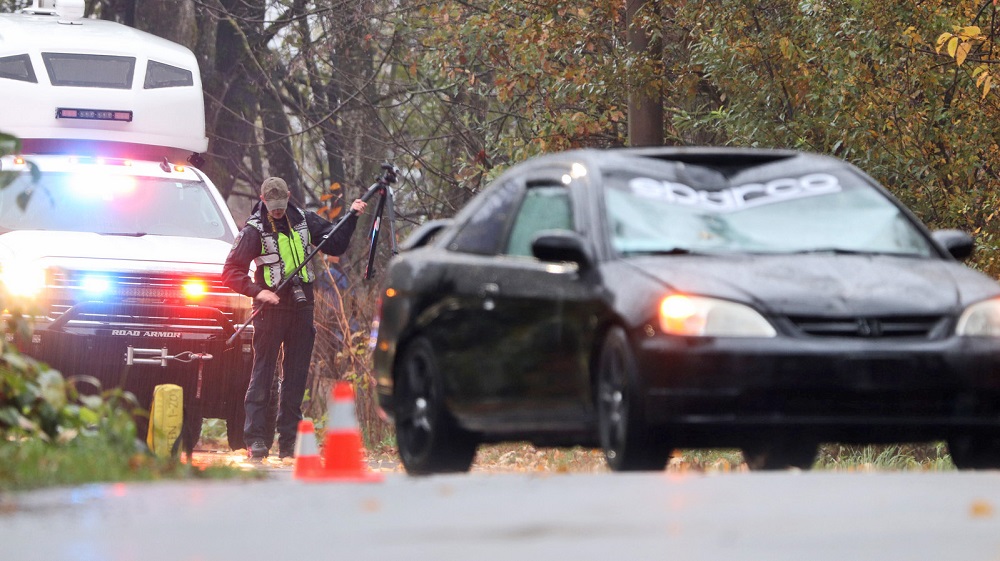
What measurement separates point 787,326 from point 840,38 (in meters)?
7.94

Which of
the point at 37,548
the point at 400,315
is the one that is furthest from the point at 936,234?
the point at 37,548

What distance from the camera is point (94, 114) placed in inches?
675

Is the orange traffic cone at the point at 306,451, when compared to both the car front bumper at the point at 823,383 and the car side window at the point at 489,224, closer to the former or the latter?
the car side window at the point at 489,224

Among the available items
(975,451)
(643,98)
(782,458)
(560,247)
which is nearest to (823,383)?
(975,451)

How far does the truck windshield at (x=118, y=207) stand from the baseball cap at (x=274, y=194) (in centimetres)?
132

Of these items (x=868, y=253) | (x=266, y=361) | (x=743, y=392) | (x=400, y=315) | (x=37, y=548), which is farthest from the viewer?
(x=266, y=361)

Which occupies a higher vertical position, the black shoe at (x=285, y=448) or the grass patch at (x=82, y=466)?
the grass patch at (x=82, y=466)

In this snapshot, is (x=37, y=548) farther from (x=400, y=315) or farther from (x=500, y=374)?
(x=400, y=315)

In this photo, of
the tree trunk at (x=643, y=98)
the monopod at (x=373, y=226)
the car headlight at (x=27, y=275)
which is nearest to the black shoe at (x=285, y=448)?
the monopod at (x=373, y=226)

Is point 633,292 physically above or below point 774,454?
above

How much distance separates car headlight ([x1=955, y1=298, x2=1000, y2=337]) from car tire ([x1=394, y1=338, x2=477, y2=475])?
2441 millimetres

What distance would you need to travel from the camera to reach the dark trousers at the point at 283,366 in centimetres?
1572

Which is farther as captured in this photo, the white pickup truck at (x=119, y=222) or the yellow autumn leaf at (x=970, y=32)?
the white pickup truck at (x=119, y=222)

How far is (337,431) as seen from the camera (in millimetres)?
8594
